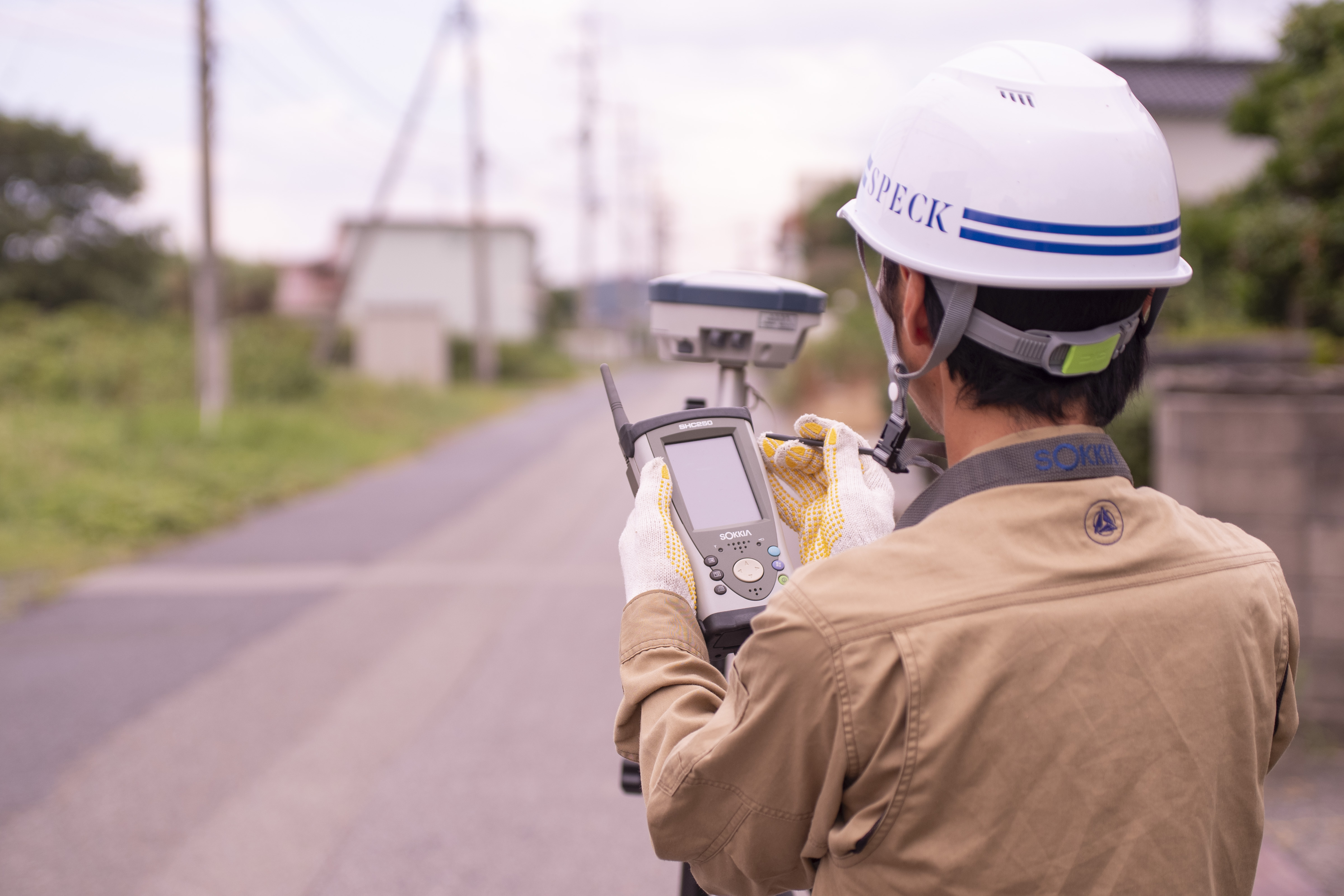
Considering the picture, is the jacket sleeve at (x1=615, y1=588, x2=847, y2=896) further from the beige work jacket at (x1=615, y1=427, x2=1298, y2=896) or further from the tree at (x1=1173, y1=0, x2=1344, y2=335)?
the tree at (x1=1173, y1=0, x2=1344, y2=335)

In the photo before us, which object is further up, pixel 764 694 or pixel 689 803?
pixel 764 694

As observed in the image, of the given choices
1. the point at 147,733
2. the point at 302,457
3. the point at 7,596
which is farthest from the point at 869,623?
the point at 302,457

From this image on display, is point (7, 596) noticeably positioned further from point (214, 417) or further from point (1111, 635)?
point (1111, 635)

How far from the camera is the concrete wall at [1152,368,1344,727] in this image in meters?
3.65

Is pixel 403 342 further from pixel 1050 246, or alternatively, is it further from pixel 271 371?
pixel 1050 246

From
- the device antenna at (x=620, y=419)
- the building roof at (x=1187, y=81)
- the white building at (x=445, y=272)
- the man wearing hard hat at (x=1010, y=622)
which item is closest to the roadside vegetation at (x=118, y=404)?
the device antenna at (x=620, y=419)

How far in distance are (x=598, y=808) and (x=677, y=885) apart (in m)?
0.55

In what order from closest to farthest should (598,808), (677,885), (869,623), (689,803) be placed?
1. (869,623)
2. (689,803)
3. (677,885)
4. (598,808)

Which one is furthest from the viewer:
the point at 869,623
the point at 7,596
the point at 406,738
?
the point at 7,596

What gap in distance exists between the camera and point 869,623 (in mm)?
930

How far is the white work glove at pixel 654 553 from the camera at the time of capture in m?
1.21

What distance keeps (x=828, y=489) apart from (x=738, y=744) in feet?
1.47

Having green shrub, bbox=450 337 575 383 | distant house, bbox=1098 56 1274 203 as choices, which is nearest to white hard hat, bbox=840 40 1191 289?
distant house, bbox=1098 56 1274 203

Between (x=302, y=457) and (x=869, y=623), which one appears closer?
(x=869, y=623)
